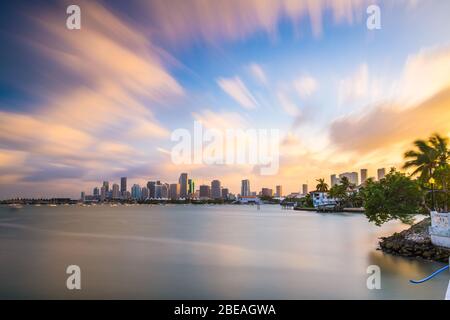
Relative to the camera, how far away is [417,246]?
13.5m

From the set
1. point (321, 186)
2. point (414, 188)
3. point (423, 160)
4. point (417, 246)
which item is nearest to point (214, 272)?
point (417, 246)

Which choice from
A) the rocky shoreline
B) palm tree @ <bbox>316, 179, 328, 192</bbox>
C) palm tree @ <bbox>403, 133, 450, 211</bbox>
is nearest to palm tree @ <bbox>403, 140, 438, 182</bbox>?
palm tree @ <bbox>403, 133, 450, 211</bbox>

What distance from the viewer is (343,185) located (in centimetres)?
6994

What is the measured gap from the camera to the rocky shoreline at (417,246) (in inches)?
485

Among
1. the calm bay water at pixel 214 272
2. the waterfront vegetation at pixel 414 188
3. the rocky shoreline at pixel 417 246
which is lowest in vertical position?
the calm bay water at pixel 214 272

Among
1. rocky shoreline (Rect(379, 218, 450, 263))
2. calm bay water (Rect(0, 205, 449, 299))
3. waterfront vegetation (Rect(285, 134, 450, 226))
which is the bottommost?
calm bay water (Rect(0, 205, 449, 299))

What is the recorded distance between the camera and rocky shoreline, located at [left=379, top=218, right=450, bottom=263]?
1231cm

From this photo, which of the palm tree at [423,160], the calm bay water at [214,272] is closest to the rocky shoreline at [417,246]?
the calm bay water at [214,272]

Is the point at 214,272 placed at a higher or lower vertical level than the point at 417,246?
lower

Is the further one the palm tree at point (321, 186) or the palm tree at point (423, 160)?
the palm tree at point (321, 186)

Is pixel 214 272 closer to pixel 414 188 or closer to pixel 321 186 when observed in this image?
pixel 414 188

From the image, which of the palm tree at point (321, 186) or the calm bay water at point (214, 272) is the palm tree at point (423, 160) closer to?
the calm bay water at point (214, 272)

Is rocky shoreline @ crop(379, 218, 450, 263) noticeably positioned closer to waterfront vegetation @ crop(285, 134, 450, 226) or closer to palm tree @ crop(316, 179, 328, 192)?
waterfront vegetation @ crop(285, 134, 450, 226)

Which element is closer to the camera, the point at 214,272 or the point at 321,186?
the point at 214,272
